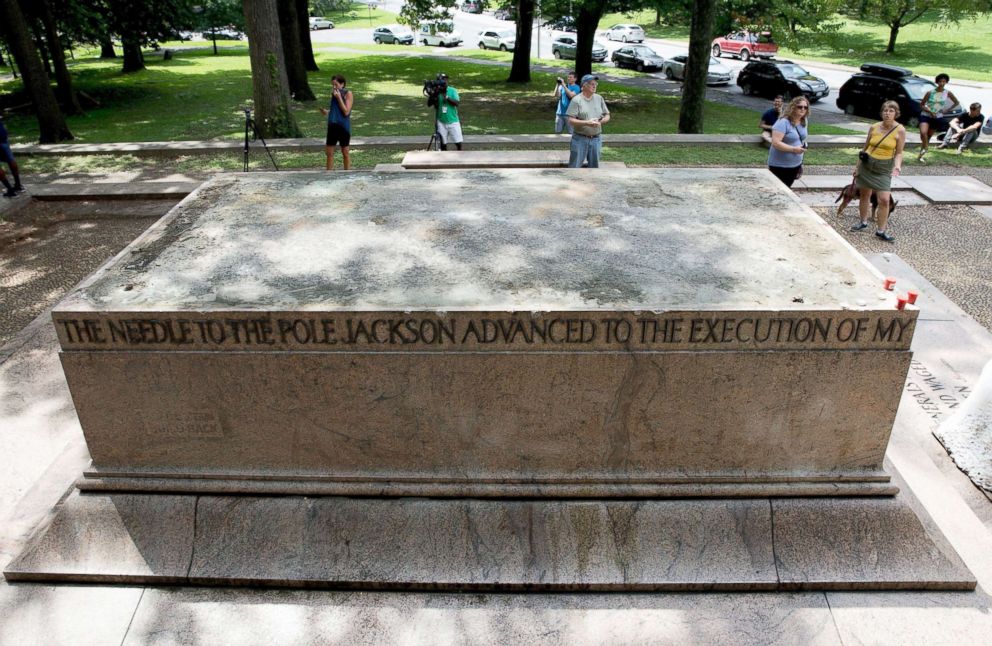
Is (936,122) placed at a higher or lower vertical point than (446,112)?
lower

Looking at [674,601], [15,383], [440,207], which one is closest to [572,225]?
[440,207]

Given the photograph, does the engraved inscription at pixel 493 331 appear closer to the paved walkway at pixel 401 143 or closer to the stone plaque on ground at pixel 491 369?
the stone plaque on ground at pixel 491 369

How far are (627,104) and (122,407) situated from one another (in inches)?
826

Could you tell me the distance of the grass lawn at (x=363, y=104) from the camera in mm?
17406

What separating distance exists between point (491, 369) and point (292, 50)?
2042 cm

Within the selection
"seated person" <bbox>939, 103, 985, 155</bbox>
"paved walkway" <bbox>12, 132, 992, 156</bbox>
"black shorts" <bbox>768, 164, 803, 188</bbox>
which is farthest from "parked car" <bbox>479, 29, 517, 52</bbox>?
"black shorts" <bbox>768, 164, 803, 188</bbox>

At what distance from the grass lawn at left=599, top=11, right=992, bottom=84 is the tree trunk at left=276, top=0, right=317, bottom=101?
53.9 feet

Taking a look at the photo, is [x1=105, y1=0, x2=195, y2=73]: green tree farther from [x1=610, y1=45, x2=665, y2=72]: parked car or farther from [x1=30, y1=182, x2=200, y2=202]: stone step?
[x1=610, y1=45, x2=665, y2=72]: parked car

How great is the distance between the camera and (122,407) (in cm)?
393

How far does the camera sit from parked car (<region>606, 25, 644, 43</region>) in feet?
143

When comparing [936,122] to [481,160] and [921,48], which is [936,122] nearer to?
[481,160]

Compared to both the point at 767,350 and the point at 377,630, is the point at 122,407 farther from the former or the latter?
the point at 767,350

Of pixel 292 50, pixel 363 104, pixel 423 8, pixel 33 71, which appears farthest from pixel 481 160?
pixel 423 8

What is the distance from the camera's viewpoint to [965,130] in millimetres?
13672
